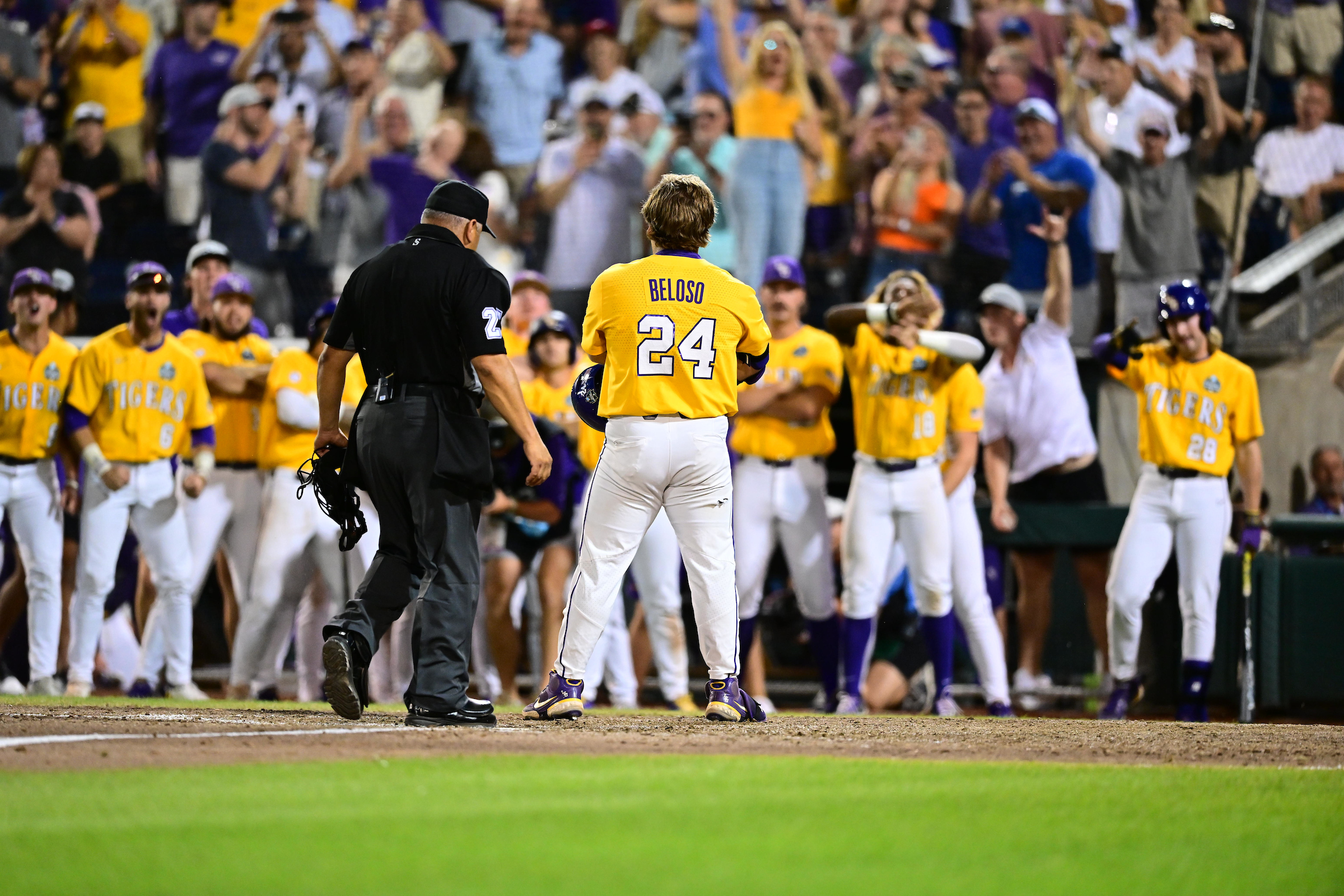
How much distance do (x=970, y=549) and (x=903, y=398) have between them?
85 centimetres

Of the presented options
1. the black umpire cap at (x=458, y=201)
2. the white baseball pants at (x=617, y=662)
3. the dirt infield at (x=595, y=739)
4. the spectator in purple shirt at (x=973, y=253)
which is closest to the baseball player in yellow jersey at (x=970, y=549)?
the dirt infield at (x=595, y=739)

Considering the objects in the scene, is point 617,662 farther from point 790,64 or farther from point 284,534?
point 790,64

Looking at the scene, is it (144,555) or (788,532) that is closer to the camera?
(144,555)

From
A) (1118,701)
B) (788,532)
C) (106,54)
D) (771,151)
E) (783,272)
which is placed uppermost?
(106,54)

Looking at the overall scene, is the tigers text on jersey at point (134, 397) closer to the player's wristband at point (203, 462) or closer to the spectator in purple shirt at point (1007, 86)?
the player's wristband at point (203, 462)

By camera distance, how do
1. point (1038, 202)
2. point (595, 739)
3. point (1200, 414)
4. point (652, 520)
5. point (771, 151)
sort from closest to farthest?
point (595, 739), point (652, 520), point (1200, 414), point (1038, 202), point (771, 151)

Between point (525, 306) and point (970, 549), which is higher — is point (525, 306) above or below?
above

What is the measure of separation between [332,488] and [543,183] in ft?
21.4

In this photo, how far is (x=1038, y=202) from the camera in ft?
35.0

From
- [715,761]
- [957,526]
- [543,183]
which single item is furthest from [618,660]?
[543,183]

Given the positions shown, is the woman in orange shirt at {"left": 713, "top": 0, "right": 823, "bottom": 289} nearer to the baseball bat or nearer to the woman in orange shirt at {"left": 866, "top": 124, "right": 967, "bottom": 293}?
the woman in orange shirt at {"left": 866, "top": 124, "right": 967, "bottom": 293}

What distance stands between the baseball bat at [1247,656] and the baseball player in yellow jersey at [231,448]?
17.5ft

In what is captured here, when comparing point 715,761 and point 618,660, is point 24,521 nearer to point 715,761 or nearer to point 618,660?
point 618,660

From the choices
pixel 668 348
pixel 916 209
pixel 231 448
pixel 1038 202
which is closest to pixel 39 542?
pixel 231 448
